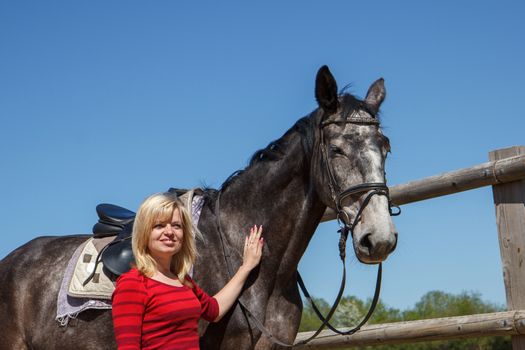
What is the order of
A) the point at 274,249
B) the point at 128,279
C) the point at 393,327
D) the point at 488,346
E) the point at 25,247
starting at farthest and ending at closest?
the point at 488,346 → the point at 393,327 → the point at 25,247 → the point at 274,249 → the point at 128,279

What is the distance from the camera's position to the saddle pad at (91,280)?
415cm

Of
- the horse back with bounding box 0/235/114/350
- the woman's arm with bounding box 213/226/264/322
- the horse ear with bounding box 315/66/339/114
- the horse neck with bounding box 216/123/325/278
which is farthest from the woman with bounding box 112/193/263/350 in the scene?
the horse ear with bounding box 315/66/339/114

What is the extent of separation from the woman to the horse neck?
0.70 metres

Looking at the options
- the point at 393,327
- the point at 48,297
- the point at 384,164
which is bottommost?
the point at 393,327

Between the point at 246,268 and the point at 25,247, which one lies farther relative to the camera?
the point at 25,247

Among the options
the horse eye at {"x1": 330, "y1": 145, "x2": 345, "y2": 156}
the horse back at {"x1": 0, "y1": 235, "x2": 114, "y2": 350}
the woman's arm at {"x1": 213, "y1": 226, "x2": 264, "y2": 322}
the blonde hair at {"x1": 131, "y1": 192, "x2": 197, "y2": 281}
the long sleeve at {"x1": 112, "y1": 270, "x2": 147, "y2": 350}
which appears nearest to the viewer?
the long sleeve at {"x1": 112, "y1": 270, "x2": 147, "y2": 350}

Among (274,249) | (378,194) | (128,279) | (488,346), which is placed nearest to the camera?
(128,279)

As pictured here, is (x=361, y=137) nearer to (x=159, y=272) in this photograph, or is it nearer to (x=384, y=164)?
(x=384, y=164)

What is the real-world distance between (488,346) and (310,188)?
15.7m

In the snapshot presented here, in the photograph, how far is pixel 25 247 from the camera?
4.95m

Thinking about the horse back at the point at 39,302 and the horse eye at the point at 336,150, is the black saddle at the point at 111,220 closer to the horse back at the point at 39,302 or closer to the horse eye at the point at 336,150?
the horse back at the point at 39,302

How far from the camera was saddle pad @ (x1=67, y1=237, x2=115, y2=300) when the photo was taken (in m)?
4.15

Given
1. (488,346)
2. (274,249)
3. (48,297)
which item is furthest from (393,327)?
(488,346)

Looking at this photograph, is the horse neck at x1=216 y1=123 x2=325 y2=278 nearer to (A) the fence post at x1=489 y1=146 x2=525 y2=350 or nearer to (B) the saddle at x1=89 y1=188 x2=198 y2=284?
(B) the saddle at x1=89 y1=188 x2=198 y2=284
